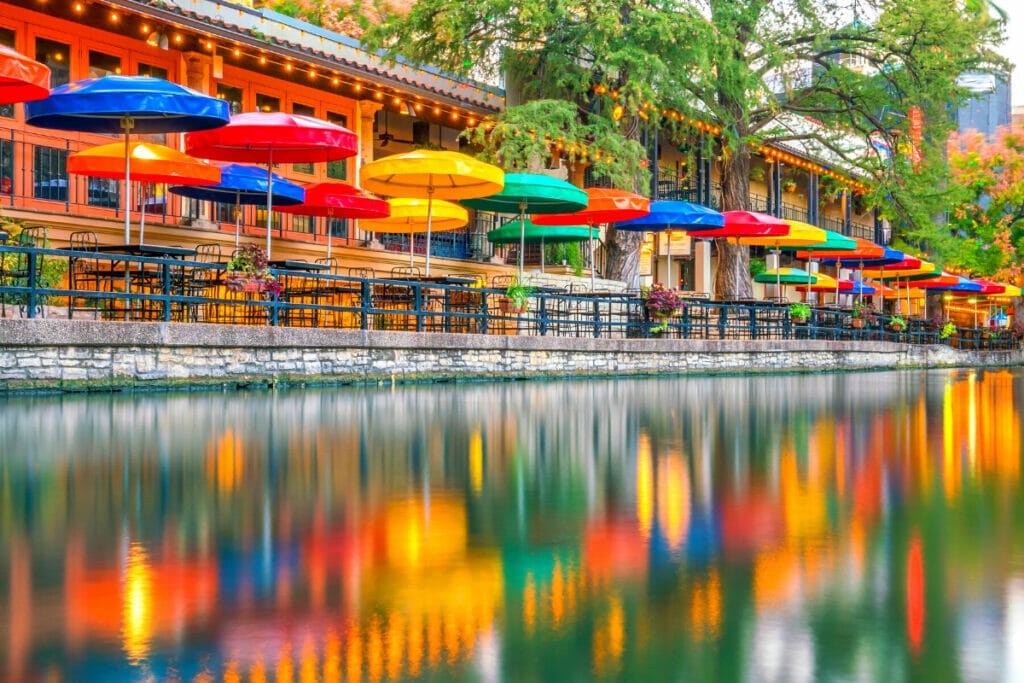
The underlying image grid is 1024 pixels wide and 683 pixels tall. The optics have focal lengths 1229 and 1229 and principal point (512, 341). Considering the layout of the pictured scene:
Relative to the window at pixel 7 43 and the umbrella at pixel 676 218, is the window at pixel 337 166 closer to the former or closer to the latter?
the umbrella at pixel 676 218

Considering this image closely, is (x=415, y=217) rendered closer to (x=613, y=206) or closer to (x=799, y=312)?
(x=613, y=206)

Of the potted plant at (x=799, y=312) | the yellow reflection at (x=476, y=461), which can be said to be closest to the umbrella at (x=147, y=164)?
the yellow reflection at (x=476, y=461)

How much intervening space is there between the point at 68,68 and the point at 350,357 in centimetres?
805

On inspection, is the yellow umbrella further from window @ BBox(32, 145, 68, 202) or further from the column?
the column

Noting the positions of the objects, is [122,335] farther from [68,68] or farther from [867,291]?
[867,291]

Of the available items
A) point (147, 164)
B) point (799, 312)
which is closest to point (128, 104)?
point (147, 164)

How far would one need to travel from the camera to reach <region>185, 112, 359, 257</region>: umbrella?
16203 mm

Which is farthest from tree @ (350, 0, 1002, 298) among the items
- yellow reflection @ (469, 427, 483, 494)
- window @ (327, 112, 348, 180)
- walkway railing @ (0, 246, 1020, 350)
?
yellow reflection @ (469, 427, 483, 494)

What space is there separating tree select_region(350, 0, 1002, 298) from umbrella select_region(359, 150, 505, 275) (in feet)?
16.3

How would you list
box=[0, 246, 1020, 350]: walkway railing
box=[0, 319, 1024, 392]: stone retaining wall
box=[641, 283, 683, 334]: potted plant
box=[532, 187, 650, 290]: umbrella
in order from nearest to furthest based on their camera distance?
box=[0, 319, 1024, 392]: stone retaining wall < box=[0, 246, 1020, 350]: walkway railing < box=[532, 187, 650, 290]: umbrella < box=[641, 283, 683, 334]: potted plant

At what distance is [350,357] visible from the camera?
1622cm

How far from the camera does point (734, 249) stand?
34.2m

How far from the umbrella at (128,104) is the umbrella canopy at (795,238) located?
16673 millimetres

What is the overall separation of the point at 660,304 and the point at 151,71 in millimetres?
10193
